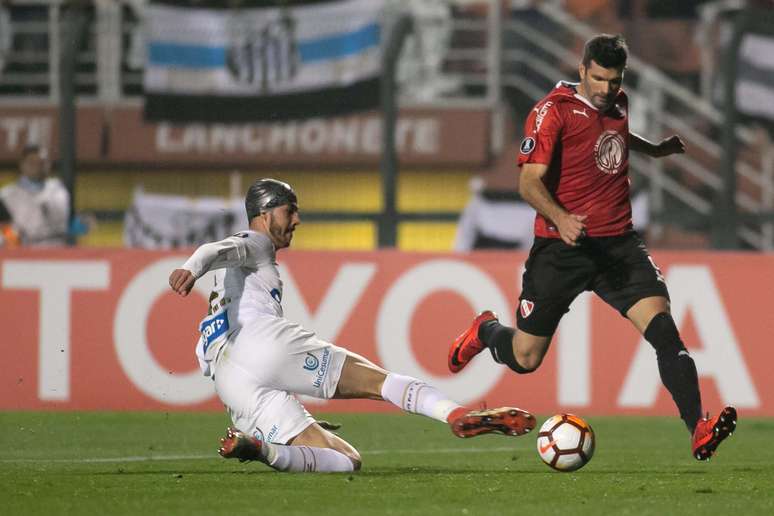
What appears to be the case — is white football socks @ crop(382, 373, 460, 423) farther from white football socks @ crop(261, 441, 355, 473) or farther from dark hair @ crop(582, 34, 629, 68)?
dark hair @ crop(582, 34, 629, 68)

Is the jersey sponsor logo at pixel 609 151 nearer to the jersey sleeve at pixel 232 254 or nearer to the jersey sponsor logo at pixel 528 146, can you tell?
the jersey sponsor logo at pixel 528 146

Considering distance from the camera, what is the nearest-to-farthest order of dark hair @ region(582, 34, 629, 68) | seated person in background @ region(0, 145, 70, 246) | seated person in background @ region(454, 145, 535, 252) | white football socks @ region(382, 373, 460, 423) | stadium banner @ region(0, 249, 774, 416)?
1. white football socks @ region(382, 373, 460, 423)
2. dark hair @ region(582, 34, 629, 68)
3. stadium banner @ region(0, 249, 774, 416)
4. seated person in background @ region(0, 145, 70, 246)
5. seated person in background @ region(454, 145, 535, 252)

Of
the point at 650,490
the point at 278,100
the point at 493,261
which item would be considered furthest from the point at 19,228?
the point at 650,490

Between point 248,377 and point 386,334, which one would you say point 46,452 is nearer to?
point 248,377

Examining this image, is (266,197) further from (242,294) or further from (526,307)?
(526,307)

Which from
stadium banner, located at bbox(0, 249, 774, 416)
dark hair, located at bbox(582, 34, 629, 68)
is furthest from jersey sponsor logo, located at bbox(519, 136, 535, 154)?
stadium banner, located at bbox(0, 249, 774, 416)

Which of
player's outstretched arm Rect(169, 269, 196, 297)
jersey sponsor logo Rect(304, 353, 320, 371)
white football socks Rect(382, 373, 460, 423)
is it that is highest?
player's outstretched arm Rect(169, 269, 196, 297)

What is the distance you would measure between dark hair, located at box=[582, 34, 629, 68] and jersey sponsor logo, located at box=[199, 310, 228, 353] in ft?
6.66

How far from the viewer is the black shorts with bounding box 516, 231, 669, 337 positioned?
293 inches

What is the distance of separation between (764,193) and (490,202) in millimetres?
2828

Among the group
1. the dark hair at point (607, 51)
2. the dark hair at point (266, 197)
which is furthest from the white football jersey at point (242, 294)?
the dark hair at point (607, 51)

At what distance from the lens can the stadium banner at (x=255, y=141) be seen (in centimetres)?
1392

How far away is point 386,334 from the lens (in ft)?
38.3

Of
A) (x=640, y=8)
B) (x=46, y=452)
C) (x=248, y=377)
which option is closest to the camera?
(x=248, y=377)
